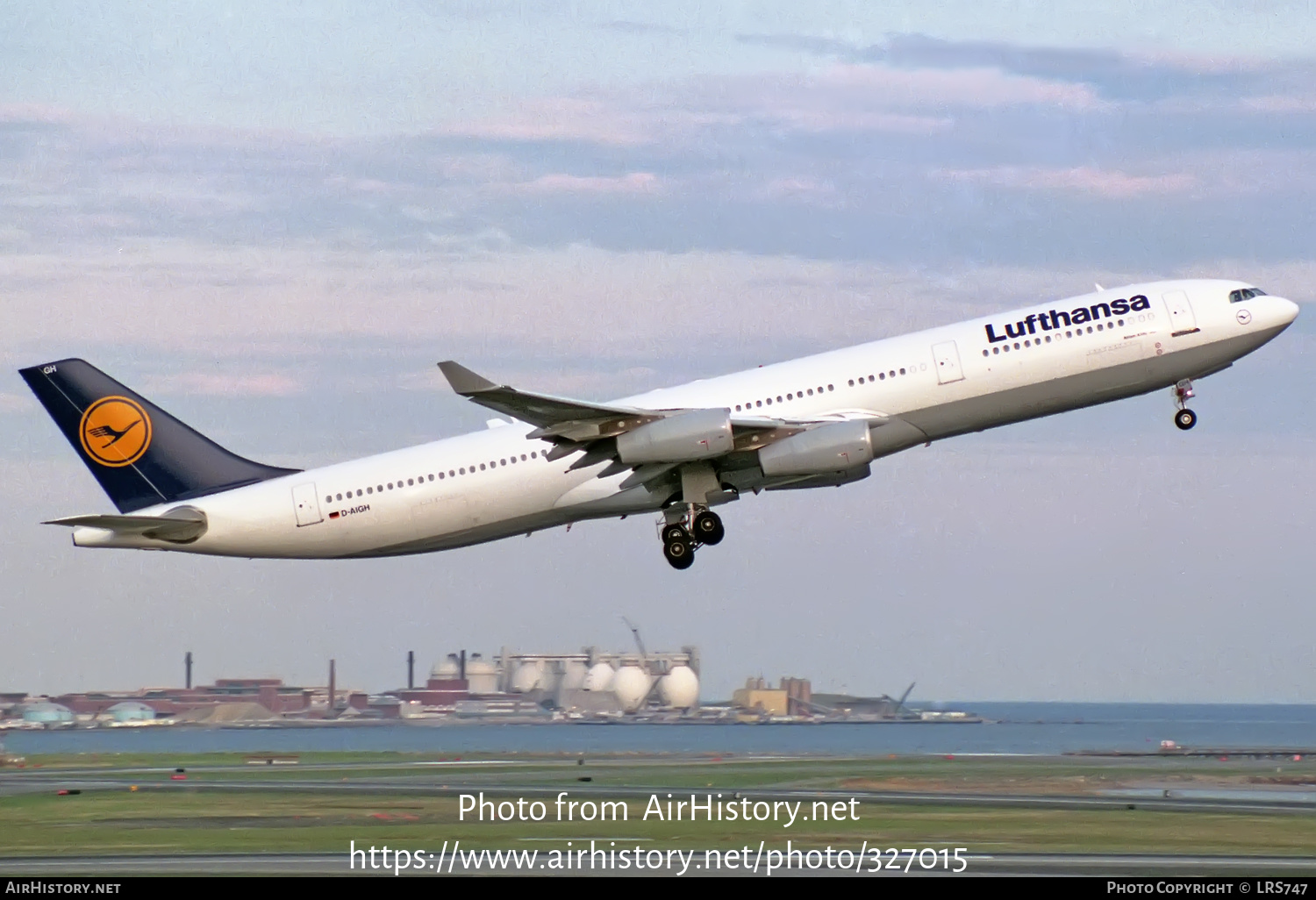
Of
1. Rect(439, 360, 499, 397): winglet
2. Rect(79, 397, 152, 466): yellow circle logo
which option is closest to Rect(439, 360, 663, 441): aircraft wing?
Rect(439, 360, 499, 397): winglet

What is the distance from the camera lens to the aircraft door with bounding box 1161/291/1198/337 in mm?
41781

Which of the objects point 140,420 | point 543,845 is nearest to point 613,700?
point 140,420

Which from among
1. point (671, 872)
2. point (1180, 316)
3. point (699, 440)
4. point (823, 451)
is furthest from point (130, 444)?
point (1180, 316)

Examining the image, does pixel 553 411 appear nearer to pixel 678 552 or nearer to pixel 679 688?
pixel 678 552

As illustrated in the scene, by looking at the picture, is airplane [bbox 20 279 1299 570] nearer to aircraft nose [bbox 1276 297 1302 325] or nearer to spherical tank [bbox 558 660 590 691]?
aircraft nose [bbox 1276 297 1302 325]

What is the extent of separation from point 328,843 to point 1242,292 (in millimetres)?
27124

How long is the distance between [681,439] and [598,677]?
56.9 metres

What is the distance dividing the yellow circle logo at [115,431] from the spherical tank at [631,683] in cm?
5078

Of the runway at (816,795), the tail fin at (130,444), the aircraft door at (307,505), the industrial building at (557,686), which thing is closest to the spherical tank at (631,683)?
the industrial building at (557,686)

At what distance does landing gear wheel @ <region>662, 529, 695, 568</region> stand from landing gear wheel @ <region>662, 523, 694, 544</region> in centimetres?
6

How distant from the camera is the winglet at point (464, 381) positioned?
36.8 metres

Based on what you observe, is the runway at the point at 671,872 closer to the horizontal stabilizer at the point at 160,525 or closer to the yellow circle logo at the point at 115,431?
the horizontal stabilizer at the point at 160,525

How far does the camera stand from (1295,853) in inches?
1508
